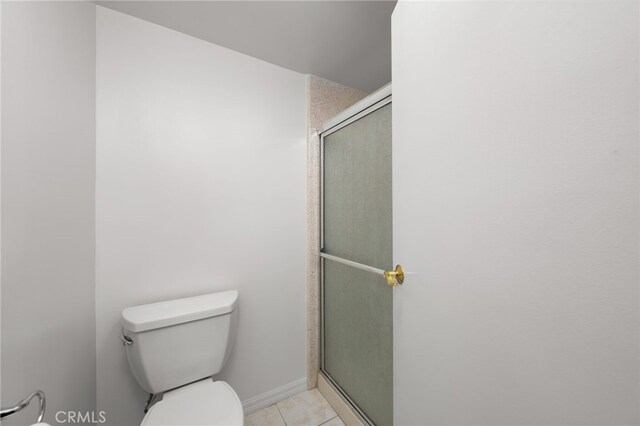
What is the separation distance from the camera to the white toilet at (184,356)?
0.93 meters

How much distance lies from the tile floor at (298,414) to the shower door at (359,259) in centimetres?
15

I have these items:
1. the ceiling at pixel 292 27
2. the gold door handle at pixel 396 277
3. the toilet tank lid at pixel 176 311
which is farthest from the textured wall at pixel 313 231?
the gold door handle at pixel 396 277

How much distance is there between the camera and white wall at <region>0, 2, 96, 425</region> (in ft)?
2.14

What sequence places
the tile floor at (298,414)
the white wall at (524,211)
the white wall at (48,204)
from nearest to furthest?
the white wall at (524,211)
the white wall at (48,204)
the tile floor at (298,414)

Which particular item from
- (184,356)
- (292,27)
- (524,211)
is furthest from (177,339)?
(292,27)

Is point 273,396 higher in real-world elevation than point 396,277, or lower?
lower

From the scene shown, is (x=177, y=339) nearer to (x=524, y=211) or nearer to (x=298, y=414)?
(x=298, y=414)

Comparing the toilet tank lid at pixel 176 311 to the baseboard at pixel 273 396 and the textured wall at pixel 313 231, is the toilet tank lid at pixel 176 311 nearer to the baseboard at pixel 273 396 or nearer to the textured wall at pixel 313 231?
the textured wall at pixel 313 231

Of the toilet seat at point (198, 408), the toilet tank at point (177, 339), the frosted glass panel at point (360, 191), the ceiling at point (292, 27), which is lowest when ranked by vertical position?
the toilet seat at point (198, 408)

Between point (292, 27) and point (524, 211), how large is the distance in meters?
1.32

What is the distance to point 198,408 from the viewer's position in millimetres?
952

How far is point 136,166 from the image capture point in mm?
1166

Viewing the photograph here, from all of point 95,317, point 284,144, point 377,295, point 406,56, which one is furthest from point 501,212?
point 95,317

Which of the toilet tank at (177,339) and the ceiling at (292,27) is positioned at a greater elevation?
the ceiling at (292,27)
